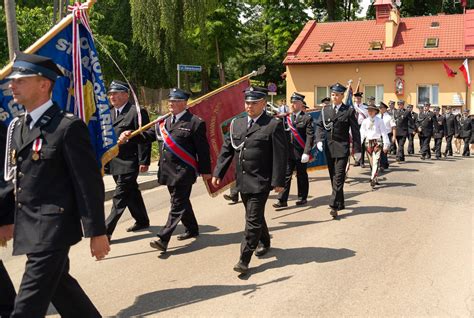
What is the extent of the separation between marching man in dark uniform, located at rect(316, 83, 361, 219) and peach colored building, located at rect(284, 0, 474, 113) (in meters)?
22.8

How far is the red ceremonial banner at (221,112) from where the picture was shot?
8106mm

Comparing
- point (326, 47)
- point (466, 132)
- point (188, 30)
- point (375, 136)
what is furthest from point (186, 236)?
point (326, 47)

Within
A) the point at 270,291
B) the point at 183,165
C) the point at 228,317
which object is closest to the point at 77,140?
the point at 228,317

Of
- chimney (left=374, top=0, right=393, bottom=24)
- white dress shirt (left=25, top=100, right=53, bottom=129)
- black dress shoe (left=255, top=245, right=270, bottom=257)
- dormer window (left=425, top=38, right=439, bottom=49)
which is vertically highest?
chimney (left=374, top=0, right=393, bottom=24)

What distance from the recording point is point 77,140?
346cm

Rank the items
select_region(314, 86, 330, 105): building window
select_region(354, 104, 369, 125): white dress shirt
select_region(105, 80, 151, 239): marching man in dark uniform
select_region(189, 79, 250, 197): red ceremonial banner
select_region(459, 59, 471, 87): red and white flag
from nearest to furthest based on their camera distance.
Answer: select_region(105, 80, 151, 239): marching man in dark uniform < select_region(189, 79, 250, 197): red ceremonial banner < select_region(354, 104, 369, 125): white dress shirt < select_region(459, 59, 471, 87): red and white flag < select_region(314, 86, 330, 105): building window

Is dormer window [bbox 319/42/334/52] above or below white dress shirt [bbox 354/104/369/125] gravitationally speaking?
above

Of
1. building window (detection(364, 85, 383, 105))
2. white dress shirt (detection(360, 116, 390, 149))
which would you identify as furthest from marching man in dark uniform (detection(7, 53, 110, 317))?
building window (detection(364, 85, 383, 105))

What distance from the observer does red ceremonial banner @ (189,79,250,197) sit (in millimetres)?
8106

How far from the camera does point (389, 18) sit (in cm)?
3372

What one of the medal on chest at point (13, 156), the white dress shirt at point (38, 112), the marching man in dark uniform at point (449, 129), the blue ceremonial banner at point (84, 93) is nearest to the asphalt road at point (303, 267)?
the blue ceremonial banner at point (84, 93)

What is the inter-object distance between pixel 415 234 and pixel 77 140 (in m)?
5.39

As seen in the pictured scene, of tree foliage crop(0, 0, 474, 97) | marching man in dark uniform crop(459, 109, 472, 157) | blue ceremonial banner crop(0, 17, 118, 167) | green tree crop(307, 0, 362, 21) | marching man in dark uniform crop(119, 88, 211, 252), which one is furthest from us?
green tree crop(307, 0, 362, 21)

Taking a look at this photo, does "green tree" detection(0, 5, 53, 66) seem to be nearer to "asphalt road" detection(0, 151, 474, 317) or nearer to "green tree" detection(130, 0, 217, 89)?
Answer: "asphalt road" detection(0, 151, 474, 317)
